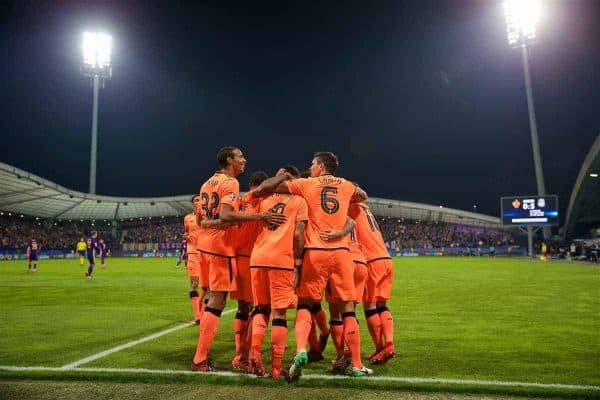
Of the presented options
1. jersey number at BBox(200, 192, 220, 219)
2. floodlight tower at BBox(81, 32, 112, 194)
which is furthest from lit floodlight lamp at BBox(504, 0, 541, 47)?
jersey number at BBox(200, 192, 220, 219)

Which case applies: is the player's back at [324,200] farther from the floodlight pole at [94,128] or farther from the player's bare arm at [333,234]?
the floodlight pole at [94,128]

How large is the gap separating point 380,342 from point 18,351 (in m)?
4.76

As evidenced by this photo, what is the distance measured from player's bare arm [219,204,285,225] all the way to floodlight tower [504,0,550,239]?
45.0 meters

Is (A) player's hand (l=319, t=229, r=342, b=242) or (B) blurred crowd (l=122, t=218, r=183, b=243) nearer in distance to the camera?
(A) player's hand (l=319, t=229, r=342, b=242)

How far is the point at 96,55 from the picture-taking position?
51.3 metres

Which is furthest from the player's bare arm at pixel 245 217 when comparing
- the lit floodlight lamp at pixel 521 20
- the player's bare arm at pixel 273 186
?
the lit floodlight lamp at pixel 521 20

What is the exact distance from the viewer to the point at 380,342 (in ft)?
18.7

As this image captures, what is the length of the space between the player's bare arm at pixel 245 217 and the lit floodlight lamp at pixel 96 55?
5241 cm

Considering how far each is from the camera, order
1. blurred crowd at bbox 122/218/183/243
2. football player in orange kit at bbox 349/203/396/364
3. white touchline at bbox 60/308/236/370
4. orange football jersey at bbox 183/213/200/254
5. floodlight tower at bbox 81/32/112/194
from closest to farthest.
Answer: white touchline at bbox 60/308/236/370 → football player in orange kit at bbox 349/203/396/364 → orange football jersey at bbox 183/213/200/254 → floodlight tower at bbox 81/32/112/194 → blurred crowd at bbox 122/218/183/243

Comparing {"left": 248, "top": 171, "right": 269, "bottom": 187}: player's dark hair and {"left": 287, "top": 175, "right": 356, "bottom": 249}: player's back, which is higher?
{"left": 248, "top": 171, "right": 269, "bottom": 187}: player's dark hair

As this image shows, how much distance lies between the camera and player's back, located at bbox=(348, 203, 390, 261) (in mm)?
6059

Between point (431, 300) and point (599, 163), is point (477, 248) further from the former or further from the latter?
point (431, 300)

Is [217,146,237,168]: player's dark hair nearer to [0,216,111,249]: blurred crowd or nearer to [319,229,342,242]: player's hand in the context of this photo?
[319,229,342,242]: player's hand

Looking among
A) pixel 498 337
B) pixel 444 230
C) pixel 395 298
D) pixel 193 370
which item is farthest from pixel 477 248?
pixel 193 370
